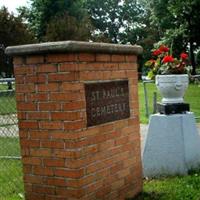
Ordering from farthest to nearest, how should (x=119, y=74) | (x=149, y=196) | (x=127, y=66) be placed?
(x=149, y=196)
(x=127, y=66)
(x=119, y=74)

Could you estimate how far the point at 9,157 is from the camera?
26.6 feet

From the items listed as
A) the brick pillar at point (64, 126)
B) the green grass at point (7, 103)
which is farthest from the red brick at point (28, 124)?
the green grass at point (7, 103)

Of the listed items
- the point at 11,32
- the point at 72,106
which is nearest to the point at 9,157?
the point at 72,106

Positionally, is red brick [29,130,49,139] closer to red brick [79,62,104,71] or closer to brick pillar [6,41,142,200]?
brick pillar [6,41,142,200]

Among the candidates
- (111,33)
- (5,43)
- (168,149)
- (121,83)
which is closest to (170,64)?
(168,149)

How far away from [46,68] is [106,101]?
0.84m

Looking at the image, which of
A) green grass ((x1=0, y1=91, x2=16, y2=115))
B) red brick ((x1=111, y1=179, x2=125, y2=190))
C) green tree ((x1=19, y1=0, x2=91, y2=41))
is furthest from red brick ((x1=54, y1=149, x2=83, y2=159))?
green tree ((x1=19, y1=0, x2=91, y2=41))

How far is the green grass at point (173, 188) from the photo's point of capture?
18.6 feet

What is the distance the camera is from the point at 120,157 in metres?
5.32

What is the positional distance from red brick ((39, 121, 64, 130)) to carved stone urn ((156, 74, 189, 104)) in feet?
8.88

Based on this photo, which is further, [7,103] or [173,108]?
[7,103]

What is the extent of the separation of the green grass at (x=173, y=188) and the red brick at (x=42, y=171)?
1.39 metres

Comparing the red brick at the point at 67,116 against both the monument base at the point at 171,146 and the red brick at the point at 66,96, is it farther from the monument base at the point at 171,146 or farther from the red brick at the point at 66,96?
the monument base at the point at 171,146

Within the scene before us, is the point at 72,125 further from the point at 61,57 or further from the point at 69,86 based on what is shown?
the point at 61,57
